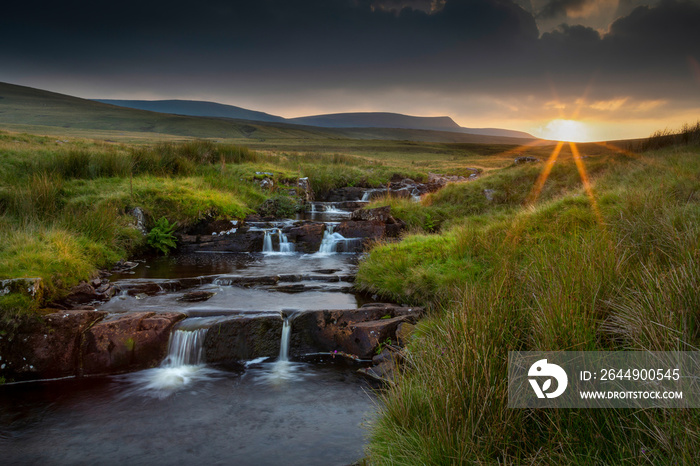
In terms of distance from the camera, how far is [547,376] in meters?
2.72

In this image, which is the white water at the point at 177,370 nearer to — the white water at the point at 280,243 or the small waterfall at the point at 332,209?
the white water at the point at 280,243

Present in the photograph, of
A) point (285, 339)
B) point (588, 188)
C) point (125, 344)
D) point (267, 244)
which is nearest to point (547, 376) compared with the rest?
point (285, 339)

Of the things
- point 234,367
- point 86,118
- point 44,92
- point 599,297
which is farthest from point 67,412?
point 44,92

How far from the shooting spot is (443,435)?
2.58m

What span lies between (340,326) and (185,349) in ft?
8.01

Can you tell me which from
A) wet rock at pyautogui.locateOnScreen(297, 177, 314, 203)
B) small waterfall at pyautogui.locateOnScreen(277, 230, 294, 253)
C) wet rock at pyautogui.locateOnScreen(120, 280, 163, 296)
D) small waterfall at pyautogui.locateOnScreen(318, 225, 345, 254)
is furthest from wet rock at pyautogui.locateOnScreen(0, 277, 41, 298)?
wet rock at pyautogui.locateOnScreen(297, 177, 314, 203)

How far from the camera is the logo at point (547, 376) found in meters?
2.65

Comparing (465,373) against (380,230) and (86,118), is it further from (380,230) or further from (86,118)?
(86,118)

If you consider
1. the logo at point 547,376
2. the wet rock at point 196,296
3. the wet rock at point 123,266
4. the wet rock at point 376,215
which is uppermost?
the logo at point 547,376

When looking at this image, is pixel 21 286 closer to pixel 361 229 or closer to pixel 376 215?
pixel 361 229

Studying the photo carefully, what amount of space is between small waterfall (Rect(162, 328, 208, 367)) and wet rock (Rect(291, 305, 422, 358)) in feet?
4.72

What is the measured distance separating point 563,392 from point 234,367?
4.99 metres

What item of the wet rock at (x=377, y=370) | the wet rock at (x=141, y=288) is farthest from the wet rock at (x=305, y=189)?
the wet rock at (x=377, y=370)

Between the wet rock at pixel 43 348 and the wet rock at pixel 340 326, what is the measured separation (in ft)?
10.5
